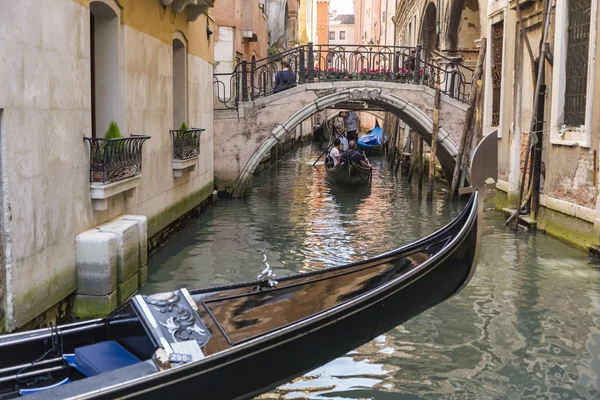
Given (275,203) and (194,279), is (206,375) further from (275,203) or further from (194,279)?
(275,203)

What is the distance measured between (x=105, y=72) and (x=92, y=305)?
68.8 inches

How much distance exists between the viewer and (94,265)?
448 cm

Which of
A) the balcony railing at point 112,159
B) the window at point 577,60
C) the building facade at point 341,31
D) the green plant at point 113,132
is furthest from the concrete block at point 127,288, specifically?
the building facade at point 341,31

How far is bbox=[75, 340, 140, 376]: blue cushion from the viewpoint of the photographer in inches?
105

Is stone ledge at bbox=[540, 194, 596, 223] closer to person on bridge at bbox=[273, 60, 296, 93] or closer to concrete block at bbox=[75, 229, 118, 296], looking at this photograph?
concrete block at bbox=[75, 229, 118, 296]

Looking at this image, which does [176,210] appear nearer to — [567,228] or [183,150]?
[183,150]

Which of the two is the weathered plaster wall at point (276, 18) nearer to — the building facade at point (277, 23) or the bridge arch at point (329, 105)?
the building facade at point (277, 23)

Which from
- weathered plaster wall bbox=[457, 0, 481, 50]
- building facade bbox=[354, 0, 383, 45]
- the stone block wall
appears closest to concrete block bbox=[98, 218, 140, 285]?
the stone block wall

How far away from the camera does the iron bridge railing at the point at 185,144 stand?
730cm

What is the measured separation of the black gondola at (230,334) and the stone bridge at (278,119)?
714 centimetres

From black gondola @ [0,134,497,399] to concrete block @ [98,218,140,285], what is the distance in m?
1.59

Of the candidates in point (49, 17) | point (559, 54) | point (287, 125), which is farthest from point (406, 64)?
point (49, 17)

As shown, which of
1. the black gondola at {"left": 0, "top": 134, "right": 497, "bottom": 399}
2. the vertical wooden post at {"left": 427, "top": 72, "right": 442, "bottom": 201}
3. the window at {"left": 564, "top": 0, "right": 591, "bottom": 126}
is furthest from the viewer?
the vertical wooden post at {"left": 427, "top": 72, "right": 442, "bottom": 201}

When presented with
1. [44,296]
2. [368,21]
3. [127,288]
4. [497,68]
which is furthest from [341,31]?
[44,296]
